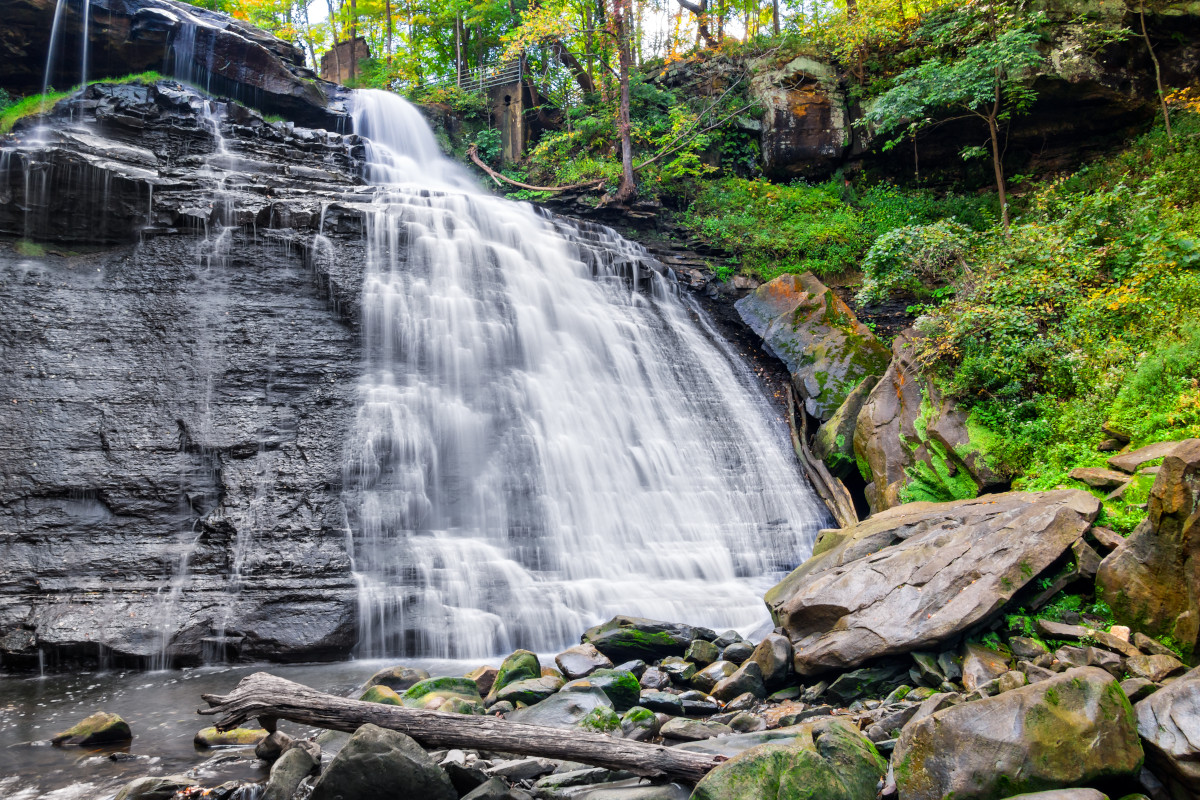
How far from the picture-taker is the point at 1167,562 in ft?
14.3

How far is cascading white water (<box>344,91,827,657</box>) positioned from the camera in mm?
7707

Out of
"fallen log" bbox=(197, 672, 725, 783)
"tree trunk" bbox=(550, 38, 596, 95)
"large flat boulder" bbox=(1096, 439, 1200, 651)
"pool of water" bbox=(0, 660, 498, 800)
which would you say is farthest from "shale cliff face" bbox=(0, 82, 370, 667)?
"tree trunk" bbox=(550, 38, 596, 95)

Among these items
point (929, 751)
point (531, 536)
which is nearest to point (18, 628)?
point (531, 536)

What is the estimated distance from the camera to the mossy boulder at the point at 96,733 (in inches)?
184

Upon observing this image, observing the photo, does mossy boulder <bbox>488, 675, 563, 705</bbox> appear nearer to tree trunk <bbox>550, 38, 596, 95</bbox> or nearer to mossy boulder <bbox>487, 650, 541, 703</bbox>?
mossy boulder <bbox>487, 650, 541, 703</bbox>

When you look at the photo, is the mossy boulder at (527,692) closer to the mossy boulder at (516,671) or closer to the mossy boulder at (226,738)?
the mossy boulder at (516,671)

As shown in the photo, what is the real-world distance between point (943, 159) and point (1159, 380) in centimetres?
1269

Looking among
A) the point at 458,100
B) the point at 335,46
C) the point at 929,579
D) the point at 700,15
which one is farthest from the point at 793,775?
the point at 335,46

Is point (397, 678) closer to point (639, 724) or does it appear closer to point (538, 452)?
point (639, 724)

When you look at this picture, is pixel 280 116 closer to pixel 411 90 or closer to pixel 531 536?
pixel 411 90

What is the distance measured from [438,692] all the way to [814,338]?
10.3m

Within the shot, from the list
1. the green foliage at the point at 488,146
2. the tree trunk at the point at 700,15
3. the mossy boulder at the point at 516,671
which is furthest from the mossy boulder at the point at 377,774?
the tree trunk at the point at 700,15

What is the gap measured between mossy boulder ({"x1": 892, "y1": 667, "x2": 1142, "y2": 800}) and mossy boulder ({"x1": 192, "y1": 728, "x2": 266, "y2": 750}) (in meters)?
4.25

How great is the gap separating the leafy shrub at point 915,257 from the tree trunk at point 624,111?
756 cm
